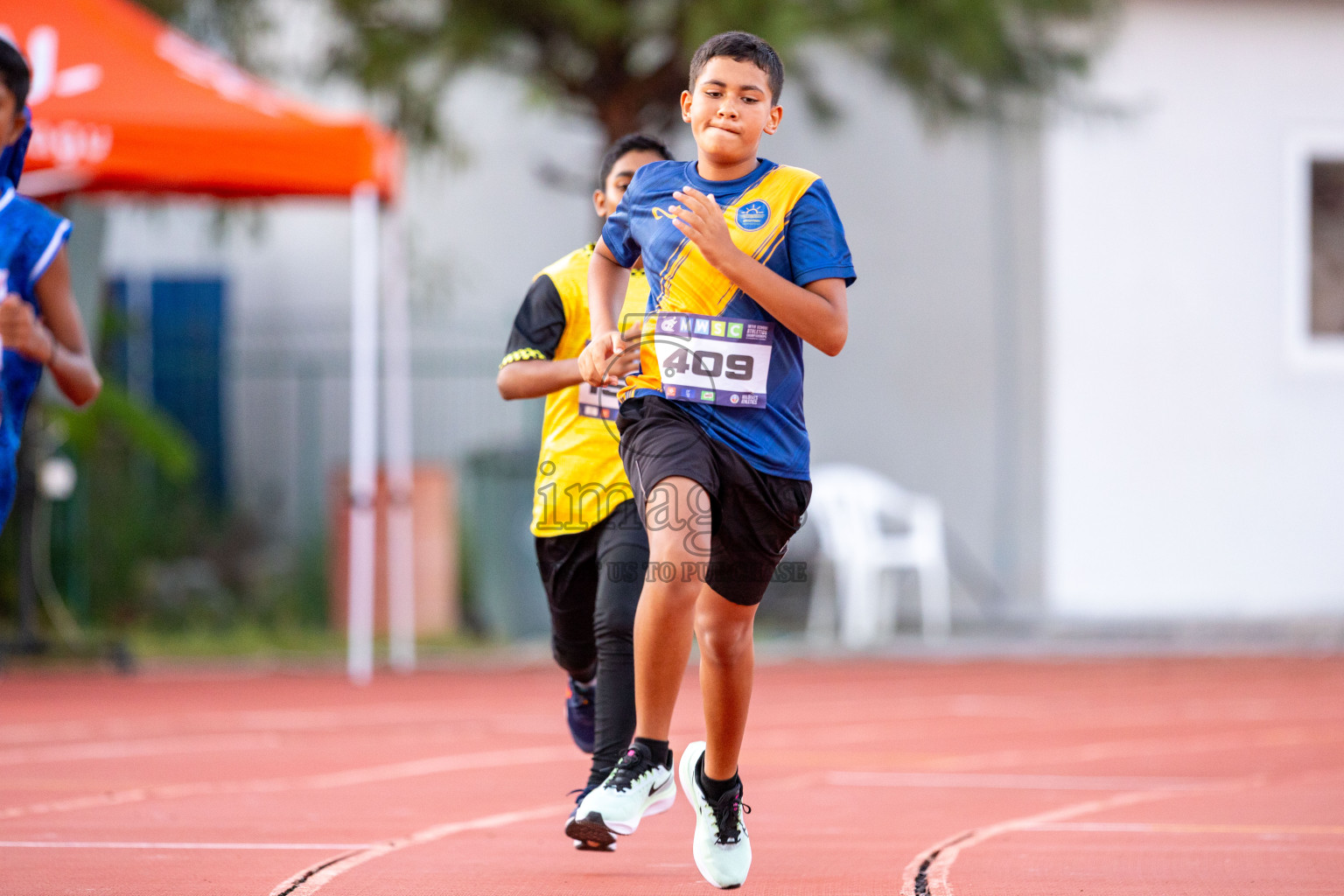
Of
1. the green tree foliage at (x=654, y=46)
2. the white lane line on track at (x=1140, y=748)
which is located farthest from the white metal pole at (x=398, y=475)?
the white lane line on track at (x=1140, y=748)

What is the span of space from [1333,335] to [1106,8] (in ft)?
11.8

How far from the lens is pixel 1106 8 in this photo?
37.9 feet

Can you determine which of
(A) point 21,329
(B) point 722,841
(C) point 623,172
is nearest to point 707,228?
(C) point 623,172

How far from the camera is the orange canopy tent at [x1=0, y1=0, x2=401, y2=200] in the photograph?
9266 millimetres

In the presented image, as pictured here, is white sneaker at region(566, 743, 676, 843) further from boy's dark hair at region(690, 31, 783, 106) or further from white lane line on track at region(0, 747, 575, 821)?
white lane line on track at region(0, 747, 575, 821)

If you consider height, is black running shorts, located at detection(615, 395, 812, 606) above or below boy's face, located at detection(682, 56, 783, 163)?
below

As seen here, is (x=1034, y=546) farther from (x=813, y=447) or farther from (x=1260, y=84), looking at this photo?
(x=1260, y=84)

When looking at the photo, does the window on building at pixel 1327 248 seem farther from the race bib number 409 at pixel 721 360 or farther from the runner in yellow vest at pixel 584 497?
the race bib number 409 at pixel 721 360

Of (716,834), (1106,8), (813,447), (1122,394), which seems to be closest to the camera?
(716,834)

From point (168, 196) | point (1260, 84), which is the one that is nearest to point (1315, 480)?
point (1260, 84)

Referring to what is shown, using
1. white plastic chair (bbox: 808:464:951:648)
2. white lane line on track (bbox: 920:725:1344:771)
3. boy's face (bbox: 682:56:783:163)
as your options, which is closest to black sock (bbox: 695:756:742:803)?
boy's face (bbox: 682:56:783:163)

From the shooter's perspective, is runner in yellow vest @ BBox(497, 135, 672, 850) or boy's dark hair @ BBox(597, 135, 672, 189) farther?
boy's dark hair @ BBox(597, 135, 672, 189)

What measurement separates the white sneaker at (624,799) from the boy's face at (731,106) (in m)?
1.39

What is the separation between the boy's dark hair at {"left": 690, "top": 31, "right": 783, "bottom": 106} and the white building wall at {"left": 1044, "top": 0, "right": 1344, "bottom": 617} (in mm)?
9492
